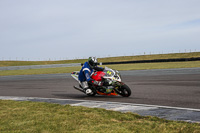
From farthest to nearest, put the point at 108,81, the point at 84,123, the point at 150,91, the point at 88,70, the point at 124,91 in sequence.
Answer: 1. the point at 150,91
2. the point at 88,70
3. the point at 124,91
4. the point at 108,81
5. the point at 84,123

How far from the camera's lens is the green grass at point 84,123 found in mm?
4938

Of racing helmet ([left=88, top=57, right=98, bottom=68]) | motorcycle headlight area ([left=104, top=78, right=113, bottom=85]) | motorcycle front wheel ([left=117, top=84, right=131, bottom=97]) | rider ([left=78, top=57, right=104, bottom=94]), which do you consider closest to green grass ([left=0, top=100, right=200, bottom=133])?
motorcycle headlight area ([left=104, top=78, right=113, bottom=85])

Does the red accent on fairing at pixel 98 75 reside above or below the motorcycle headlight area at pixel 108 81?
above

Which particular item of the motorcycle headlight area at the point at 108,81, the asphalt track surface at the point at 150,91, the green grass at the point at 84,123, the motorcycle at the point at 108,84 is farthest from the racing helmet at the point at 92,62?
the green grass at the point at 84,123

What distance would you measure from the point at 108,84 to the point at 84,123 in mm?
4275

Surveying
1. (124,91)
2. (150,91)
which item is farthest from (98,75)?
(150,91)

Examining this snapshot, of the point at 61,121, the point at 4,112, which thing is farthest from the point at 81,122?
the point at 4,112

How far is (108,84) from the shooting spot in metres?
9.80

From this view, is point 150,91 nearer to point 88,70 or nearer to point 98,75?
point 98,75

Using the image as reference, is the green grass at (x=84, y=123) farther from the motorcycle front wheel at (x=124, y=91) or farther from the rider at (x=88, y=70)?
the rider at (x=88, y=70)

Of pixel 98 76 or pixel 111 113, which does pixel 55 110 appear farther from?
pixel 98 76

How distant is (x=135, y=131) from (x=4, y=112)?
14.2ft

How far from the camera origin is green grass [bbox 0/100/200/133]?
16.2 feet

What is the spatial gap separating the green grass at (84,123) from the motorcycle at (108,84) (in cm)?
266
